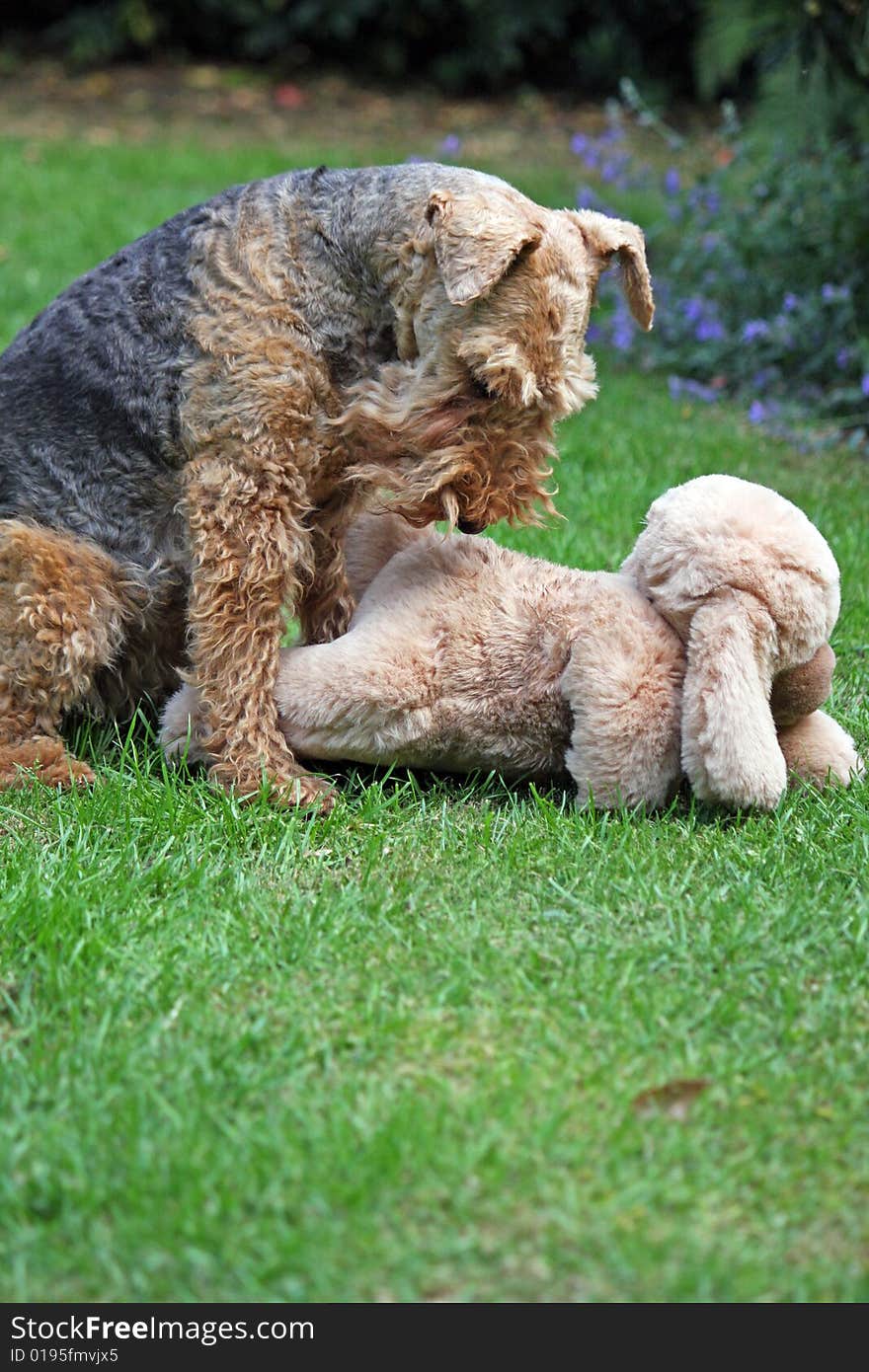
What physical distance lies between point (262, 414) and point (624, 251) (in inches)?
38.9

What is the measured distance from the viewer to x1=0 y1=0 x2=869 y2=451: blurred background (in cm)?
658

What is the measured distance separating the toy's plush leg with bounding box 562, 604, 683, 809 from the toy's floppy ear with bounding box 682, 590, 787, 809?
0.19 feet

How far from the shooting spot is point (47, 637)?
10.9 feet

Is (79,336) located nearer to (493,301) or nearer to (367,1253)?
(493,301)

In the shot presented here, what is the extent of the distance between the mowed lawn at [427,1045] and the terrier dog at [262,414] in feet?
1.20

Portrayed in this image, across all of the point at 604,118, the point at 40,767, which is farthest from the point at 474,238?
the point at 604,118

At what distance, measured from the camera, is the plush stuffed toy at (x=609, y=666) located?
3.05 meters

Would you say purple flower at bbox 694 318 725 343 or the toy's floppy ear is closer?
A: the toy's floppy ear

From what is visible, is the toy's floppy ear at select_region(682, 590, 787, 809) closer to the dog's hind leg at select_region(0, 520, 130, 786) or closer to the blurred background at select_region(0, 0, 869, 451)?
the dog's hind leg at select_region(0, 520, 130, 786)

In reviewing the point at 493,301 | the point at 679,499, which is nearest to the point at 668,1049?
the point at 679,499

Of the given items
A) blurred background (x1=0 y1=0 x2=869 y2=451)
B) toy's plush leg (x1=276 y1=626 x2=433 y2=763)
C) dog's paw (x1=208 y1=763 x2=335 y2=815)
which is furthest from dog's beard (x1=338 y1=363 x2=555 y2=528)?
blurred background (x1=0 y1=0 x2=869 y2=451)

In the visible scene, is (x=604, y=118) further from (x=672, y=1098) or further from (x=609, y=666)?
(x=672, y=1098)

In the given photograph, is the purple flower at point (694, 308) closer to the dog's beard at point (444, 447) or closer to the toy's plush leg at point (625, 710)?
the dog's beard at point (444, 447)

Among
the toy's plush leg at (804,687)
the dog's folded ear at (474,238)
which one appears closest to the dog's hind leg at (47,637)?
the dog's folded ear at (474,238)
